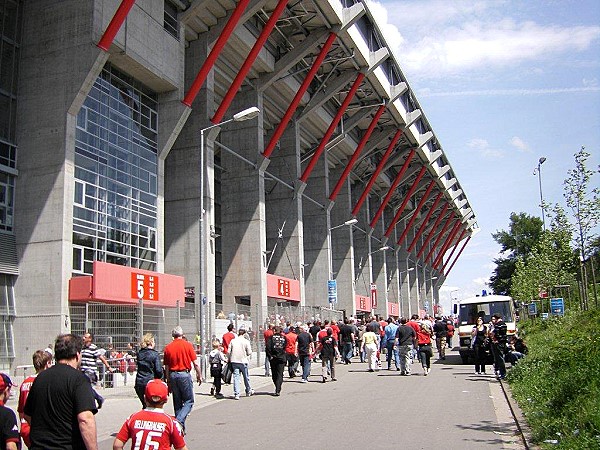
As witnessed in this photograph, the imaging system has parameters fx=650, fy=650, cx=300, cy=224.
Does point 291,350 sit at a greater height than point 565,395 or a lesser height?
greater

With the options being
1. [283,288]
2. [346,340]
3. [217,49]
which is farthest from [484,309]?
[217,49]

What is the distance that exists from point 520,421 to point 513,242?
92.6 metres

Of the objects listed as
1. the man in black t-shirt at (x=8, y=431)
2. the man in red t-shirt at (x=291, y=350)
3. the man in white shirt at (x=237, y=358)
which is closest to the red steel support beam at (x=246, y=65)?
the man in red t-shirt at (x=291, y=350)

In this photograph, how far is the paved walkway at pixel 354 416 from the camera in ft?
31.3

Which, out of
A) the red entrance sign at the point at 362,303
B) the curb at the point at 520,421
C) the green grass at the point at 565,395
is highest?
the red entrance sign at the point at 362,303

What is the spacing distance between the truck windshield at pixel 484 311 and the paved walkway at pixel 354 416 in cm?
742

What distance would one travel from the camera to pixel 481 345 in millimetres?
19094

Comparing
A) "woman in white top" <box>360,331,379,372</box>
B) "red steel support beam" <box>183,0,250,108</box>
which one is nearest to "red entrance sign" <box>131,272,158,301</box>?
"red steel support beam" <box>183,0,250,108</box>

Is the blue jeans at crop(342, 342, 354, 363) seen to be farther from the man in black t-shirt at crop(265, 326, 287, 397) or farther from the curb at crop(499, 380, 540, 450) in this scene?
the curb at crop(499, 380, 540, 450)

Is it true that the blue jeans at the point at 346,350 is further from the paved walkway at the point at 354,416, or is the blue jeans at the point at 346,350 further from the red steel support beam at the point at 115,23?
the red steel support beam at the point at 115,23

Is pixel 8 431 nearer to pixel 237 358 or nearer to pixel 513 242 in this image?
pixel 237 358

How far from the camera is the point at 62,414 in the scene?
475 centimetres

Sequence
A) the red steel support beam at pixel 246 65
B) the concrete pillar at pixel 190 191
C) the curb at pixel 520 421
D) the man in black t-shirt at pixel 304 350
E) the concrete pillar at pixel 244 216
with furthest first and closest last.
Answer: the concrete pillar at pixel 244 216, the concrete pillar at pixel 190 191, the red steel support beam at pixel 246 65, the man in black t-shirt at pixel 304 350, the curb at pixel 520 421

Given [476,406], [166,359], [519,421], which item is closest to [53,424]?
[166,359]
